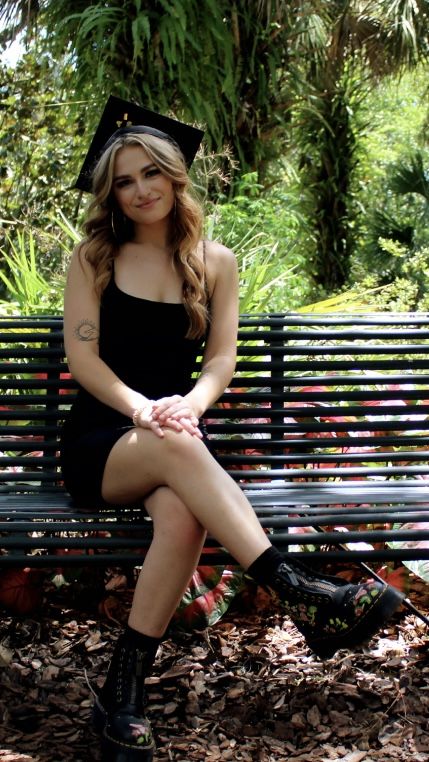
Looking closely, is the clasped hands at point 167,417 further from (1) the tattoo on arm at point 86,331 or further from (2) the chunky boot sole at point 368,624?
(2) the chunky boot sole at point 368,624

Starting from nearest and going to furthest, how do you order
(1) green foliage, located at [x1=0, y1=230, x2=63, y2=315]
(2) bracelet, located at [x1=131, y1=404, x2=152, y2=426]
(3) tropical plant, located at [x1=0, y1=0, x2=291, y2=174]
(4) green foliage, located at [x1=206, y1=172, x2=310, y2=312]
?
(2) bracelet, located at [x1=131, y1=404, x2=152, y2=426] < (1) green foliage, located at [x1=0, y1=230, x2=63, y2=315] < (4) green foliage, located at [x1=206, y1=172, x2=310, y2=312] < (3) tropical plant, located at [x1=0, y1=0, x2=291, y2=174]

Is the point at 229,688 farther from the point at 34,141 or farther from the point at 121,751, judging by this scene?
the point at 34,141

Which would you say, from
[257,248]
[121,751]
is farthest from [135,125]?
[257,248]

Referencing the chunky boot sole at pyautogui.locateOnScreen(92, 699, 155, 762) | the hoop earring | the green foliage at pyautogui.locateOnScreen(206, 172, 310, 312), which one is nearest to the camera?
the chunky boot sole at pyautogui.locateOnScreen(92, 699, 155, 762)

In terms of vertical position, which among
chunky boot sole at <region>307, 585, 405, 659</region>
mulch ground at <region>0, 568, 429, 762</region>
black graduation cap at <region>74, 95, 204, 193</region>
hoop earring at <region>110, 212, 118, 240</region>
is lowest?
mulch ground at <region>0, 568, 429, 762</region>

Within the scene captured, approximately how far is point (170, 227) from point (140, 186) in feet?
0.88

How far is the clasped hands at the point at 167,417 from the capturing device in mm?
2441

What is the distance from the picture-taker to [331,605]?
2.29m

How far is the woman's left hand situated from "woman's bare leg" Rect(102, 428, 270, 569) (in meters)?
0.04

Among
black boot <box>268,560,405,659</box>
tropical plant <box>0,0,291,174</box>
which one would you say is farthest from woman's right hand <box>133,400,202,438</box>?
tropical plant <box>0,0,291,174</box>

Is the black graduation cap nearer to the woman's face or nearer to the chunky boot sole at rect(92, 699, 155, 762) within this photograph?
the woman's face

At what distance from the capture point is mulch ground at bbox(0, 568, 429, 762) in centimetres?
243

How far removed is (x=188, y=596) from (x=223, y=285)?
1.01m

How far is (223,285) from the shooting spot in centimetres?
296
